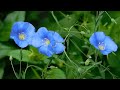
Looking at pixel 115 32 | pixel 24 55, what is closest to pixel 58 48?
pixel 24 55

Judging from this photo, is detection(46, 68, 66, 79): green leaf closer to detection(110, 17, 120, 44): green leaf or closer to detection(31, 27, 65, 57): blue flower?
detection(31, 27, 65, 57): blue flower

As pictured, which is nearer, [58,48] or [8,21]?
[58,48]

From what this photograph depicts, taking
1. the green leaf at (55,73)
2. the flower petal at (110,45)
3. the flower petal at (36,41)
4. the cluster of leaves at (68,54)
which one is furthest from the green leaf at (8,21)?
the flower petal at (110,45)

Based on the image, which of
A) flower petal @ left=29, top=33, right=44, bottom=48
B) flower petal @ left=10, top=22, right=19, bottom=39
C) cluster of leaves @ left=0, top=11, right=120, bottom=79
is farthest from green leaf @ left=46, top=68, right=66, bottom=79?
flower petal @ left=10, top=22, right=19, bottom=39

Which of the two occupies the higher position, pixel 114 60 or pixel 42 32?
pixel 42 32

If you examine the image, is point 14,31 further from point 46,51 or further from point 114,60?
point 114,60
